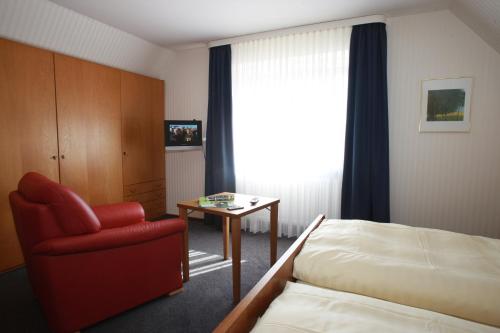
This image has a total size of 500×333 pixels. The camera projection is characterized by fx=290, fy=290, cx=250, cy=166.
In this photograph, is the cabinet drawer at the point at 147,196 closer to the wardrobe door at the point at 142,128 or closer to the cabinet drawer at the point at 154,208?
the cabinet drawer at the point at 154,208

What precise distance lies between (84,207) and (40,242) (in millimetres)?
300

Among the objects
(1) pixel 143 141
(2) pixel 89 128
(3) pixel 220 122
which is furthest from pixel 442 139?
(2) pixel 89 128

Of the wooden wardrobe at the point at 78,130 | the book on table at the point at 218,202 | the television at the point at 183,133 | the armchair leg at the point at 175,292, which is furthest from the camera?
the television at the point at 183,133

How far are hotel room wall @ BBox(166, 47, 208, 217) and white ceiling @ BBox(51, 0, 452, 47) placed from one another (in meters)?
0.71

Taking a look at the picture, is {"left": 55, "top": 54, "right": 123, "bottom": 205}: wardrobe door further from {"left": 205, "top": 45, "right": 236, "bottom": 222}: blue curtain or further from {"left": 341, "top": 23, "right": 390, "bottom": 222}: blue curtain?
{"left": 341, "top": 23, "right": 390, "bottom": 222}: blue curtain

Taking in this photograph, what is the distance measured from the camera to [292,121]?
372cm

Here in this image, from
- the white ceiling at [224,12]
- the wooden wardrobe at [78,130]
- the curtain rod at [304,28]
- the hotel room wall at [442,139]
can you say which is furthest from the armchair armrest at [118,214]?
the hotel room wall at [442,139]

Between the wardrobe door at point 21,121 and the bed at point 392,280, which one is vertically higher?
the wardrobe door at point 21,121

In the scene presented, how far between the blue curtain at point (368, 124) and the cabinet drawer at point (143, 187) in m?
2.89

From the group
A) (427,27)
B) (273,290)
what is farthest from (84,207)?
(427,27)

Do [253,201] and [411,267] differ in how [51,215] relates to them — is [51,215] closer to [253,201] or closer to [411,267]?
[253,201]

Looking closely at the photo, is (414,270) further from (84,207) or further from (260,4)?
(260,4)

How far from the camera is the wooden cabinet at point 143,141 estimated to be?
4027 millimetres

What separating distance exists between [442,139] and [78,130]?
13.5ft
